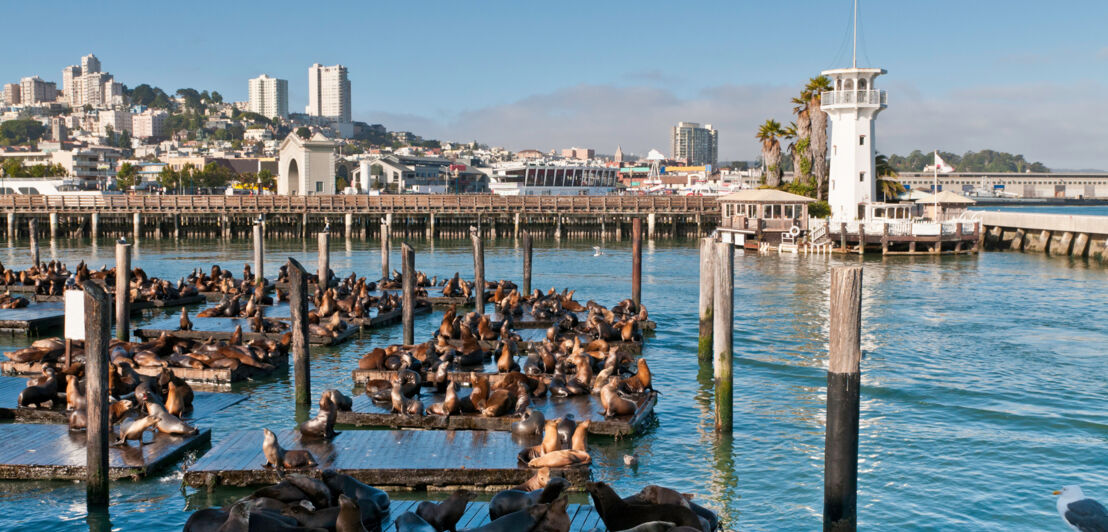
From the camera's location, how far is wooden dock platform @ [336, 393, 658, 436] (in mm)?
12539

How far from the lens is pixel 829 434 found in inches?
314

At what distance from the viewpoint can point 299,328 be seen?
13.7m

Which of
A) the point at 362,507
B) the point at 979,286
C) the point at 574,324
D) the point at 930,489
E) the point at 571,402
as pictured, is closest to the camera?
A: the point at 362,507

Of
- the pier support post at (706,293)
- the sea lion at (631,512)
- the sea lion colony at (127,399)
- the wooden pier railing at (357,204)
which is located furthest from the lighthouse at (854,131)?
the sea lion at (631,512)

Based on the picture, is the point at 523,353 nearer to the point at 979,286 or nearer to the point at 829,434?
the point at 829,434

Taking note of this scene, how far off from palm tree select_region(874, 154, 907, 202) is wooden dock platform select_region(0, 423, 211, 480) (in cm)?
4369

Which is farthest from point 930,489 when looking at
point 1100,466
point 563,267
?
point 563,267

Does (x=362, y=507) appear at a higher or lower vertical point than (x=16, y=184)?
lower

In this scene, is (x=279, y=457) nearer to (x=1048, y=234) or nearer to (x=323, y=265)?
(x=323, y=265)

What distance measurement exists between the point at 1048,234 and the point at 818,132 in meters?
12.9

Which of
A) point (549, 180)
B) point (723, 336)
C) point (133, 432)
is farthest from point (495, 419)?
point (549, 180)

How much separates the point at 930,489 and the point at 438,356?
8.09 meters

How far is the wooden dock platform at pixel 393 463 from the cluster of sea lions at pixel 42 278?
674 inches

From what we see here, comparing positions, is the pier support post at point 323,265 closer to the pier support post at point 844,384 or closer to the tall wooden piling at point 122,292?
the tall wooden piling at point 122,292
